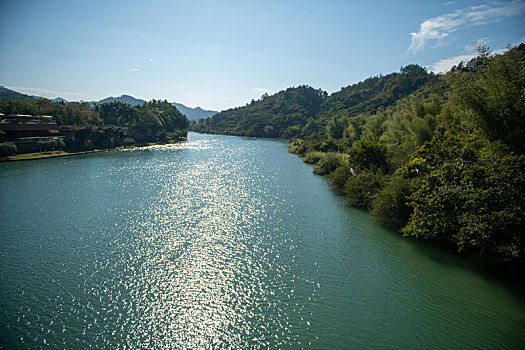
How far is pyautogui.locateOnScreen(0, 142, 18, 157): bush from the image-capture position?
166ft

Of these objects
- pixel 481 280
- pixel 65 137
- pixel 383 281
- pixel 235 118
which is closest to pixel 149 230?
pixel 383 281

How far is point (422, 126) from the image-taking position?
29.2 m

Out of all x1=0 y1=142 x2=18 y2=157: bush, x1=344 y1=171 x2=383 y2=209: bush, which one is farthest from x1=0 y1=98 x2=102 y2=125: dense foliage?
x1=344 y1=171 x2=383 y2=209: bush

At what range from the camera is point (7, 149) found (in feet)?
169

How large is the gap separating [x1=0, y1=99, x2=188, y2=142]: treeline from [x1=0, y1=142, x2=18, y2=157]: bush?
73.5ft

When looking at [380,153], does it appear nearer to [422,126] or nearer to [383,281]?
[422,126]

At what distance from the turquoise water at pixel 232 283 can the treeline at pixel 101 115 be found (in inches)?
2507

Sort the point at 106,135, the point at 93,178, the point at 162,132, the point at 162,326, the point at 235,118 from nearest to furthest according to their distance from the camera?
the point at 162,326 < the point at 93,178 < the point at 106,135 < the point at 162,132 < the point at 235,118

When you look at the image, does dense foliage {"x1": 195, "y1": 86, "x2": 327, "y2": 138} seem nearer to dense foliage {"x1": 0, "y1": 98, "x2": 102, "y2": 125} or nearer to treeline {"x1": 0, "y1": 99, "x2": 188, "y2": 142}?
treeline {"x1": 0, "y1": 99, "x2": 188, "y2": 142}

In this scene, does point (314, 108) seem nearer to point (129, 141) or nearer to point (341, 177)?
point (129, 141)

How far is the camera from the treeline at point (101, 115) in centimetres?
7212

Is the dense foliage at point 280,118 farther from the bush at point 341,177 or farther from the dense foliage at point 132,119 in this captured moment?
the bush at point 341,177

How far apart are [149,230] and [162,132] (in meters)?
92.9

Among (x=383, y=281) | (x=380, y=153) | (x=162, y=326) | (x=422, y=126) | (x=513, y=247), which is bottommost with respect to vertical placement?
(x=162, y=326)
